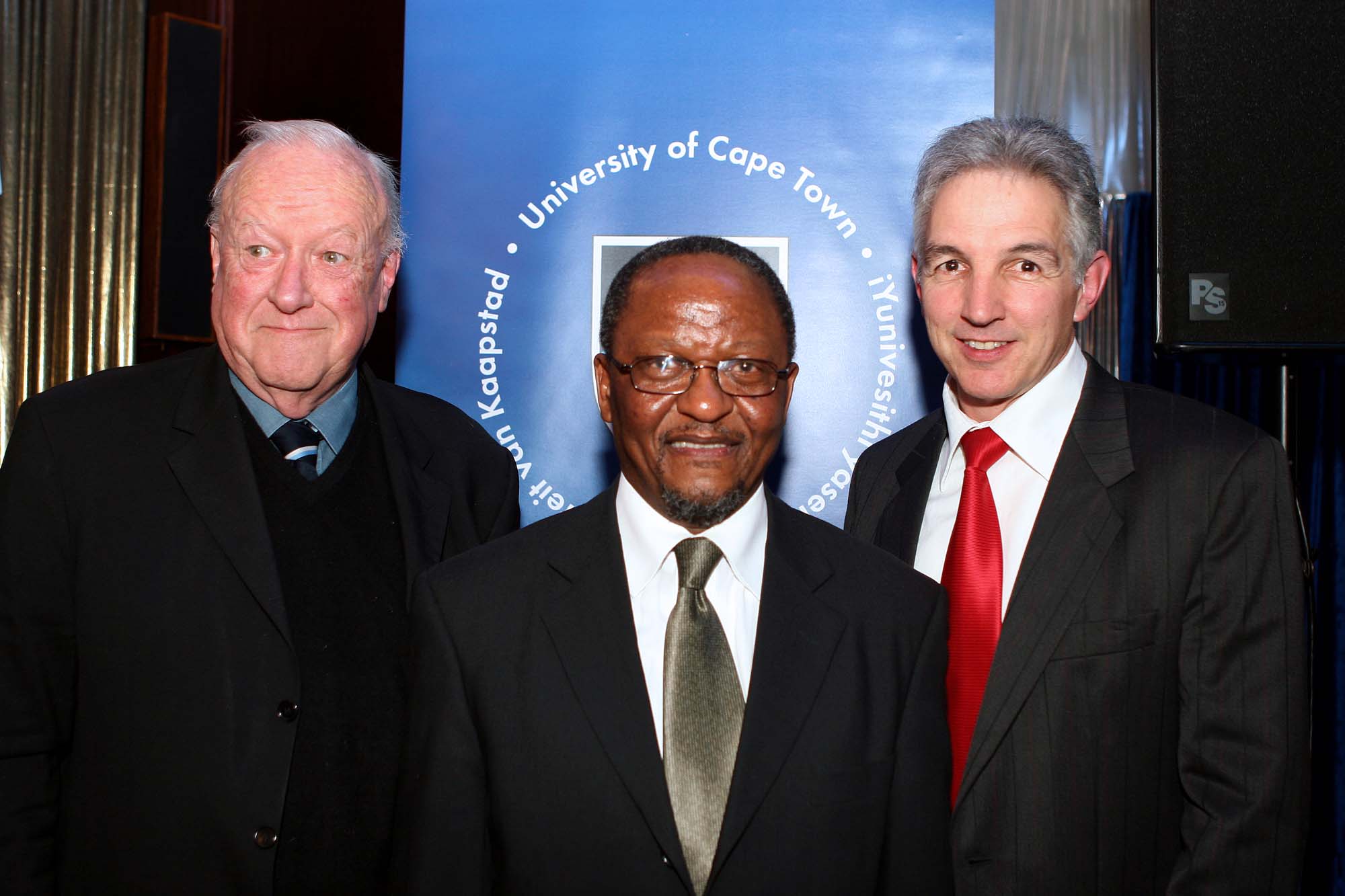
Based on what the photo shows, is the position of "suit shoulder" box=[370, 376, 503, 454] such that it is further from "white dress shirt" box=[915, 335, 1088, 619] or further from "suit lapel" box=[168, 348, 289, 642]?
"white dress shirt" box=[915, 335, 1088, 619]

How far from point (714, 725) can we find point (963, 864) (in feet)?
1.96

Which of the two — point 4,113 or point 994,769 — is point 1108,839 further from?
point 4,113

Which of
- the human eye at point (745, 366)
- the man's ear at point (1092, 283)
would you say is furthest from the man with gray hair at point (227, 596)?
the man's ear at point (1092, 283)

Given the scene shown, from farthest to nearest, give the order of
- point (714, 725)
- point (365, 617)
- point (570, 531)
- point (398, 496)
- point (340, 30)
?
point (340, 30), point (398, 496), point (365, 617), point (570, 531), point (714, 725)

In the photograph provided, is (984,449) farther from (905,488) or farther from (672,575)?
(672,575)

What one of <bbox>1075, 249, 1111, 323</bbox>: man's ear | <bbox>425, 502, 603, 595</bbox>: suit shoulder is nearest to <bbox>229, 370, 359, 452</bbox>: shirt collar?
<bbox>425, 502, 603, 595</bbox>: suit shoulder

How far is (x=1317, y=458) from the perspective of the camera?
406cm

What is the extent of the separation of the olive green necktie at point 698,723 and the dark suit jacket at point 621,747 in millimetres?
32

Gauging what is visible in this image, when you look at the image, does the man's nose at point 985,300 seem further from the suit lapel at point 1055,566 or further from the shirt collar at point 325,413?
the shirt collar at point 325,413

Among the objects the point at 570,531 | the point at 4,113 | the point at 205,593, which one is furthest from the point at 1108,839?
the point at 4,113

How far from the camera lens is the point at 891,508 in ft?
7.63

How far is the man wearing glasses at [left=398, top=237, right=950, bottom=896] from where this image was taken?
1.54 metres

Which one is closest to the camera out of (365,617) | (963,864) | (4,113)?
(963,864)

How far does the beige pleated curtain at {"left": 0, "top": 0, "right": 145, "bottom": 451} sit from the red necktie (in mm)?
2104
